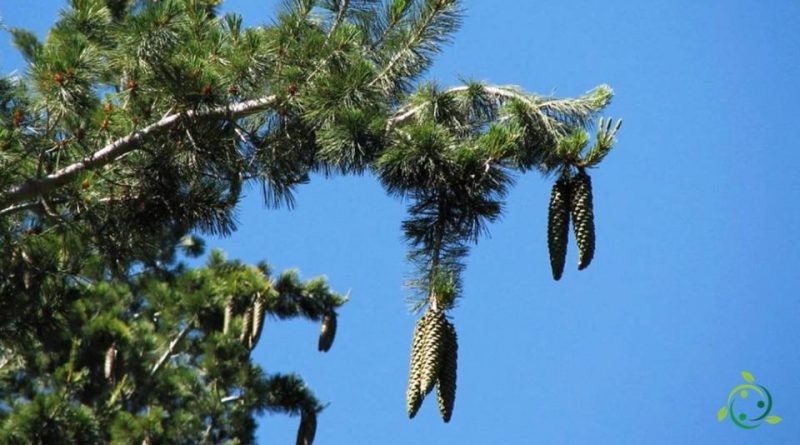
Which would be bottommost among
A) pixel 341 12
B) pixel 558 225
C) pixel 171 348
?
pixel 558 225

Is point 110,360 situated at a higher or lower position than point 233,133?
higher

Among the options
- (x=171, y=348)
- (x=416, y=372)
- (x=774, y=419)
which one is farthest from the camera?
(x=171, y=348)

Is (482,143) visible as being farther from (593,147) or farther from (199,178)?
(199,178)

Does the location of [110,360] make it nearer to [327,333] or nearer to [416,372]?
[327,333]

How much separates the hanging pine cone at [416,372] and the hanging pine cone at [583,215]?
58 cm

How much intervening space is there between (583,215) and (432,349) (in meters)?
0.74

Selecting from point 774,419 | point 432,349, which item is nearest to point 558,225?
point 432,349

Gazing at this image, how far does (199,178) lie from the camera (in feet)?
18.2

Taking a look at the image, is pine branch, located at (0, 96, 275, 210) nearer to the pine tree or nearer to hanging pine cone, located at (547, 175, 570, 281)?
the pine tree

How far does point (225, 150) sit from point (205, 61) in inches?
18.8

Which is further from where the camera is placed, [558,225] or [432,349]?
[558,225]

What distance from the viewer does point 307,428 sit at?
8.85 m

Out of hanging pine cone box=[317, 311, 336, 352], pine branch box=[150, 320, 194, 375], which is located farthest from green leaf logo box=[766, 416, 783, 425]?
pine branch box=[150, 320, 194, 375]

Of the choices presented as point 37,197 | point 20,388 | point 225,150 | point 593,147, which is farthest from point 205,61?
point 20,388
